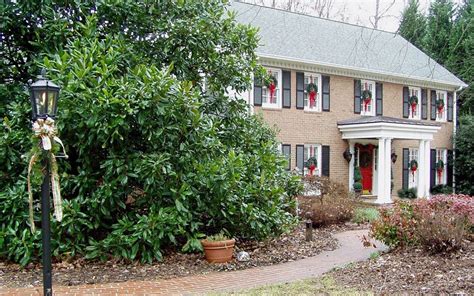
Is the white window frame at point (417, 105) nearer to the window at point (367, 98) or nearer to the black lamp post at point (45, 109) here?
the window at point (367, 98)

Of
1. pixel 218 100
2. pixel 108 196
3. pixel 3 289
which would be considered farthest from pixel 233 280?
pixel 218 100

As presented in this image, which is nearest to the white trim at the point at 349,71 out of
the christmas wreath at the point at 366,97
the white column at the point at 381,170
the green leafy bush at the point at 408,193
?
the christmas wreath at the point at 366,97

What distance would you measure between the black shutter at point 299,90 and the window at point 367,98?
3483mm

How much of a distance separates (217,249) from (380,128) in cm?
1312

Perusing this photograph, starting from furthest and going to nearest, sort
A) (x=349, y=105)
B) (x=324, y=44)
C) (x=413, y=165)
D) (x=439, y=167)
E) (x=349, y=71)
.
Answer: (x=439, y=167), (x=413, y=165), (x=324, y=44), (x=349, y=105), (x=349, y=71)

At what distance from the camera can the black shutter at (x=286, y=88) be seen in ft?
62.2

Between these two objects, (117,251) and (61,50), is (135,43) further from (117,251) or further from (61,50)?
(117,251)

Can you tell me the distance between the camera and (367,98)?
21.6 m

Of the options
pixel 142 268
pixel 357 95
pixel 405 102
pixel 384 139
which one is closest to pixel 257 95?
pixel 357 95

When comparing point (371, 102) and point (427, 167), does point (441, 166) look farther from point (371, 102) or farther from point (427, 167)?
point (371, 102)

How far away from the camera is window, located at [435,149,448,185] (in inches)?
963

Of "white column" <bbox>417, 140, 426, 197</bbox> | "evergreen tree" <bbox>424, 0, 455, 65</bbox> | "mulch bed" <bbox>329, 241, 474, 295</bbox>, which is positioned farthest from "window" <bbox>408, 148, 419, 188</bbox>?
"mulch bed" <bbox>329, 241, 474, 295</bbox>

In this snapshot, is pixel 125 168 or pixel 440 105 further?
pixel 440 105

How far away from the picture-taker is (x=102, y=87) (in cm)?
820
